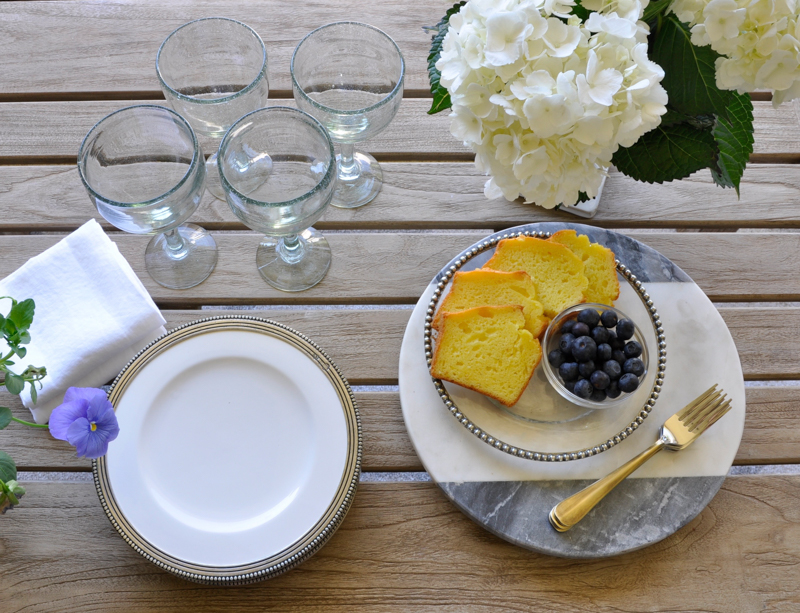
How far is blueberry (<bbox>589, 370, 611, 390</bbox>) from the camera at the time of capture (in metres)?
0.67

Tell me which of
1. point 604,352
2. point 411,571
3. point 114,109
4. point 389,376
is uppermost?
point 114,109

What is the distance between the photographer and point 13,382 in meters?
0.62

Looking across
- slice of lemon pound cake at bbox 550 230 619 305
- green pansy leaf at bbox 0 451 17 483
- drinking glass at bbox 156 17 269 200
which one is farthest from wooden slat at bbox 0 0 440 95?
green pansy leaf at bbox 0 451 17 483

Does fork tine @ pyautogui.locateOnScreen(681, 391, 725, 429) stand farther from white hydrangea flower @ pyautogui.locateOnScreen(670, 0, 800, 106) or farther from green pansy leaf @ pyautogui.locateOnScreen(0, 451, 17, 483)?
green pansy leaf @ pyautogui.locateOnScreen(0, 451, 17, 483)

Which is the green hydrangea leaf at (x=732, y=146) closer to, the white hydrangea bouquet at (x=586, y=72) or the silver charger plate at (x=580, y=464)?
the white hydrangea bouquet at (x=586, y=72)

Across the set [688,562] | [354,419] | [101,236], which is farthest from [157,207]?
[688,562]

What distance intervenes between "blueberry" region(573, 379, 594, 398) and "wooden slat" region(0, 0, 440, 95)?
52 cm

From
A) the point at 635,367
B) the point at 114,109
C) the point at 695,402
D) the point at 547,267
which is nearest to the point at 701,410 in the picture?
the point at 695,402

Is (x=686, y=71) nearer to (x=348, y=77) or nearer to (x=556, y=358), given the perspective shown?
(x=556, y=358)

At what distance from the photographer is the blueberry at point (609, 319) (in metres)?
0.70

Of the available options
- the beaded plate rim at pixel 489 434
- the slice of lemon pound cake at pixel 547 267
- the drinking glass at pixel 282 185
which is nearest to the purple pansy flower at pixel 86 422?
the drinking glass at pixel 282 185

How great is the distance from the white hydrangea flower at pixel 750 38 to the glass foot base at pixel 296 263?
0.50 m

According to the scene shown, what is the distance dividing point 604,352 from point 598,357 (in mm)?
11

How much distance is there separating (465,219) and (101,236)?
1.55ft
